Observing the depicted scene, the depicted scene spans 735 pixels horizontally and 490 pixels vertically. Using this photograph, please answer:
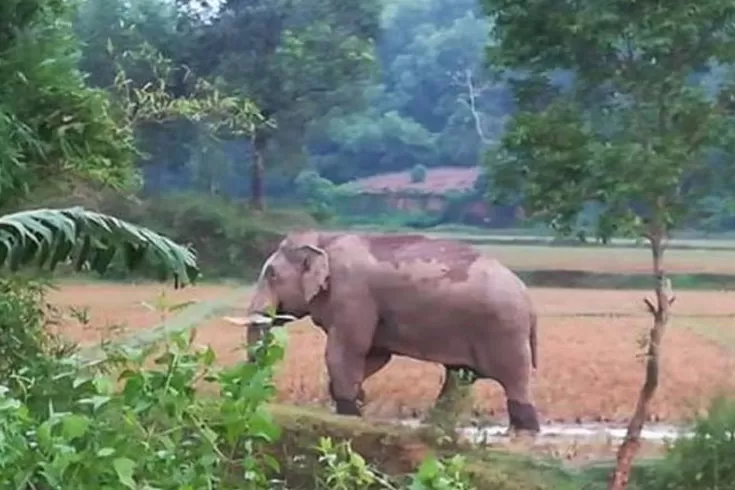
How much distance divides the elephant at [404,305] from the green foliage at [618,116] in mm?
179

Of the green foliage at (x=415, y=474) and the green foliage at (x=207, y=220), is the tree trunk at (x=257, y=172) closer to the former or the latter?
the green foliage at (x=207, y=220)

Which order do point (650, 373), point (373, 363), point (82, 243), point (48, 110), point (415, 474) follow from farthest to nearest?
point (373, 363)
point (650, 373)
point (48, 110)
point (82, 243)
point (415, 474)

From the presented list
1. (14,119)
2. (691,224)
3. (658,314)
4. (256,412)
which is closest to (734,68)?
(691,224)

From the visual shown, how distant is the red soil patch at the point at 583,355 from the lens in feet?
7.35

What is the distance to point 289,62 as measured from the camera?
89.9 inches

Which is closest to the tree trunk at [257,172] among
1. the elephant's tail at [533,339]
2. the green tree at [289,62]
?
the green tree at [289,62]

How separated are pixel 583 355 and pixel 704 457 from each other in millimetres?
232

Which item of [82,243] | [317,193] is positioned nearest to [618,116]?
[317,193]

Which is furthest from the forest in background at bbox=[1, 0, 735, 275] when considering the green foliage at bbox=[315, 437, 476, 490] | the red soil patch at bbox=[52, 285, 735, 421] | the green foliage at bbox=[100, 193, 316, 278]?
the green foliage at bbox=[315, 437, 476, 490]

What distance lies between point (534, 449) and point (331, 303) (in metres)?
0.42

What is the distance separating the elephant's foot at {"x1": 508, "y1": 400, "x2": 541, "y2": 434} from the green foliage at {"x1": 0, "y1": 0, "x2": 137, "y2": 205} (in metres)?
0.66

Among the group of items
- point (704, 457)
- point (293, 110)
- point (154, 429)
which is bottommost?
point (704, 457)

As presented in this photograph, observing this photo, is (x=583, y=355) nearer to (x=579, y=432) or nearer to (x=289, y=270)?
(x=579, y=432)

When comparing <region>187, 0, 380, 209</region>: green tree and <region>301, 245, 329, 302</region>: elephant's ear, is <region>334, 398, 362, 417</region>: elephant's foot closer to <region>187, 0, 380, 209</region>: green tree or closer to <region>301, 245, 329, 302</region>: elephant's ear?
<region>301, 245, 329, 302</region>: elephant's ear
